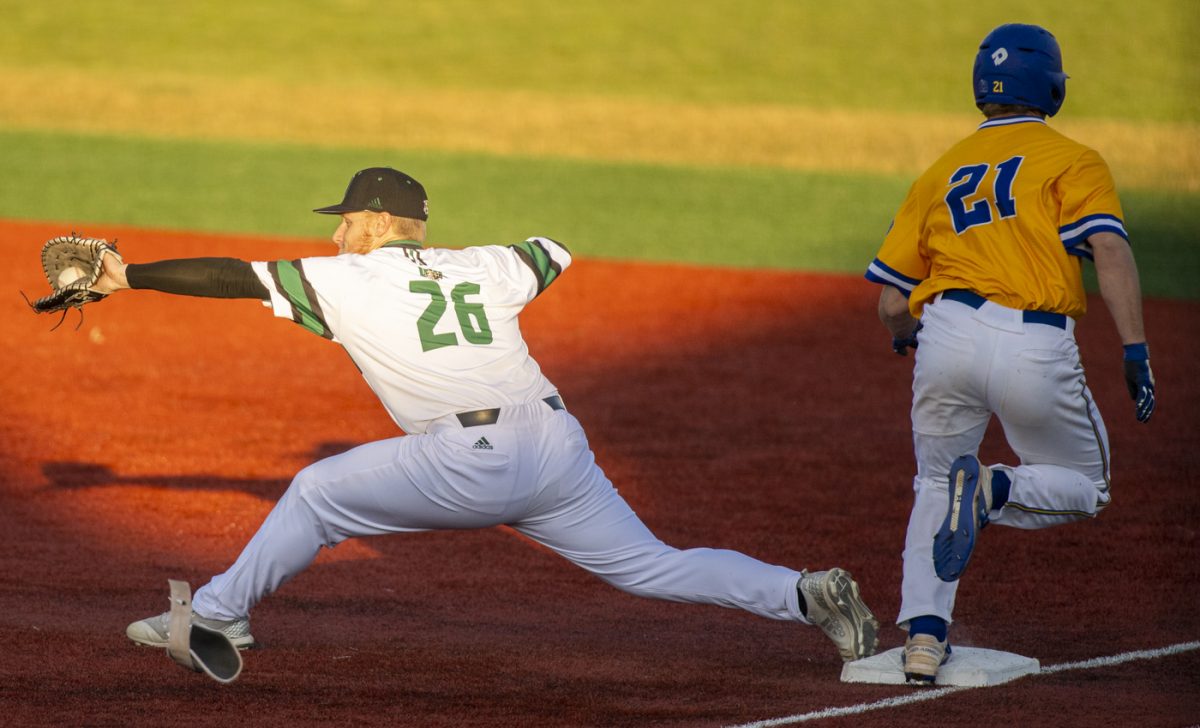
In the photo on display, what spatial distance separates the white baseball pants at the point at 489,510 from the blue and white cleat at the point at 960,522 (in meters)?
0.47

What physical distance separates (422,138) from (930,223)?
1724cm

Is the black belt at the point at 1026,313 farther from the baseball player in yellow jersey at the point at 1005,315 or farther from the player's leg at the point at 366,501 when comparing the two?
the player's leg at the point at 366,501

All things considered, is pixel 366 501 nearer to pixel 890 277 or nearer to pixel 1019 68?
pixel 890 277

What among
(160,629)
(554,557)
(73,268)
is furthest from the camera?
(554,557)

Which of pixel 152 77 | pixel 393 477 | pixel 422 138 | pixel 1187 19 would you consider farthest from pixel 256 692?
pixel 1187 19

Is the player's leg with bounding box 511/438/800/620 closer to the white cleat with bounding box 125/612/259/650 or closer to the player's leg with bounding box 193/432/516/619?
the player's leg with bounding box 193/432/516/619

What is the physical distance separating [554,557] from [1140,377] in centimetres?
269

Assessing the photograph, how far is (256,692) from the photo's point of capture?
15.3 feet

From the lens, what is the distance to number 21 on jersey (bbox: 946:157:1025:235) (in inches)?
183

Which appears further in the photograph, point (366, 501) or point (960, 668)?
point (960, 668)

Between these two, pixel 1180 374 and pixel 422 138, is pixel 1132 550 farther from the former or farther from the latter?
pixel 422 138

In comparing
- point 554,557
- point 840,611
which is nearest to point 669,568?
point 840,611

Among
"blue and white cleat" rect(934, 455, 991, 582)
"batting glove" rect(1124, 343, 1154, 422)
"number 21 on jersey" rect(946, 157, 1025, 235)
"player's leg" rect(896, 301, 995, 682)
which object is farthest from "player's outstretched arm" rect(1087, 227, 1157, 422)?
"blue and white cleat" rect(934, 455, 991, 582)

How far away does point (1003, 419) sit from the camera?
15.6ft
